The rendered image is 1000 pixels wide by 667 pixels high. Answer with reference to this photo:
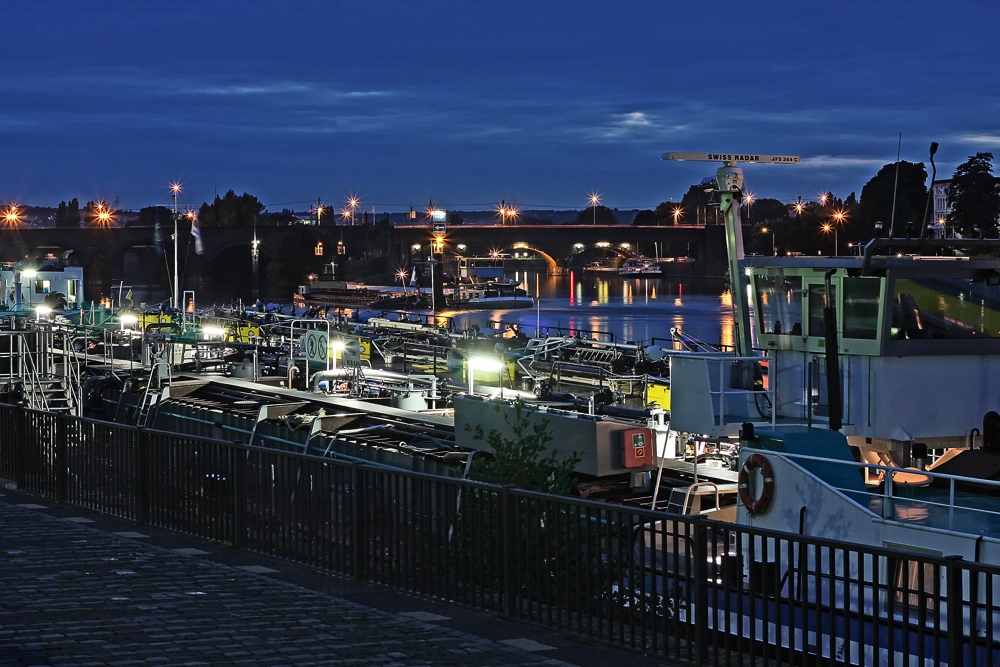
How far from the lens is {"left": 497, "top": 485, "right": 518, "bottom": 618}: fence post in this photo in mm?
10391

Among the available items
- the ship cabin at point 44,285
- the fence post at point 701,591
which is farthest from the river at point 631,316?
the fence post at point 701,591

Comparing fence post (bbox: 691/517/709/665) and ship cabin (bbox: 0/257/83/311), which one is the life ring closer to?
fence post (bbox: 691/517/709/665)

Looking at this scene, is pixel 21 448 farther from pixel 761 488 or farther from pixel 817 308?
pixel 817 308

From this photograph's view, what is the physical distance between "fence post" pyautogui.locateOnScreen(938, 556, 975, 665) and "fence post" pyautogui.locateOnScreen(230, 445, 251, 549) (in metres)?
7.79

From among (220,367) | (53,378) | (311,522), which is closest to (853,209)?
(220,367)

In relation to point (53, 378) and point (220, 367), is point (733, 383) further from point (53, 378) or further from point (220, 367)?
point (220, 367)

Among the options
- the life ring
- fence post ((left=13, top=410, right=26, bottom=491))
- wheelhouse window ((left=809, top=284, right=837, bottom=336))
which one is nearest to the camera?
the life ring

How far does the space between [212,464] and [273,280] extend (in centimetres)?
15674

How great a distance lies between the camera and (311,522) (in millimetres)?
12547

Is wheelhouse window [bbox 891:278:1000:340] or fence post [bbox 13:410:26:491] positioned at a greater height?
wheelhouse window [bbox 891:278:1000:340]

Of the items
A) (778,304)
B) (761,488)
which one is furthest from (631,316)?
(761,488)

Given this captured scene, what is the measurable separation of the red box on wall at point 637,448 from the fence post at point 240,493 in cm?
668

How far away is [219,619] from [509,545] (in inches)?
95.1

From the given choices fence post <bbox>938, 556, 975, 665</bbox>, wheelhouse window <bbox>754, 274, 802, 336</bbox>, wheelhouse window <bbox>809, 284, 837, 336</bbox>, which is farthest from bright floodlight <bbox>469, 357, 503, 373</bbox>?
fence post <bbox>938, 556, 975, 665</bbox>
